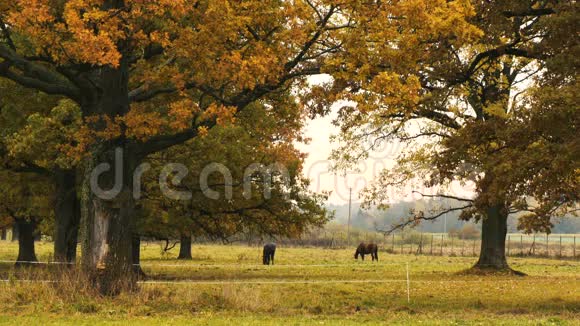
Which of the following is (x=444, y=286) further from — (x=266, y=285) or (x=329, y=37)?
(x=329, y=37)

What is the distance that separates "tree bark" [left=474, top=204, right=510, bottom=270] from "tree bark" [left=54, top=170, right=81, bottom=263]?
18504 mm

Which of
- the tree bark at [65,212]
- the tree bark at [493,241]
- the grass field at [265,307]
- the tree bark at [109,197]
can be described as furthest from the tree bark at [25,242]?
the tree bark at [109,197]

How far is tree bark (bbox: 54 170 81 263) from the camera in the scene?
99.0 feet

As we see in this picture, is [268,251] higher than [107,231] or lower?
lower

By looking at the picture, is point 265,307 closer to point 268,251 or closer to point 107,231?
point 107,231

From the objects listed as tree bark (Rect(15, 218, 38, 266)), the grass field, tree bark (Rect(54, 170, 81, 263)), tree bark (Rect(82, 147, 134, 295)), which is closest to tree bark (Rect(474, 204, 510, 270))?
the grass field

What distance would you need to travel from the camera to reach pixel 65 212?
1206 inches

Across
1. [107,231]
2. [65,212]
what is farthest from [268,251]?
[107,231]

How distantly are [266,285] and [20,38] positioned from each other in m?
11.6

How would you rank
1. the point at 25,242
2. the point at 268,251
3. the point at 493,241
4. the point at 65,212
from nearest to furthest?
1. the point at 65,212
2. the point at 493,241
3. the point at 25,242
4. the point at 268,251

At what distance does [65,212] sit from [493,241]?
19782 mm

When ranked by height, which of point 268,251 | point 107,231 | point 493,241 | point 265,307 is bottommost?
point 268,251

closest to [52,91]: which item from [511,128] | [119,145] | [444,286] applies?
[119,145]

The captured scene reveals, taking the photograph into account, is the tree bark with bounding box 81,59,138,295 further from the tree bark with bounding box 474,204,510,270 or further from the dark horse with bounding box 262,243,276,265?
the dark horse with bounding box 262,243,276,265
